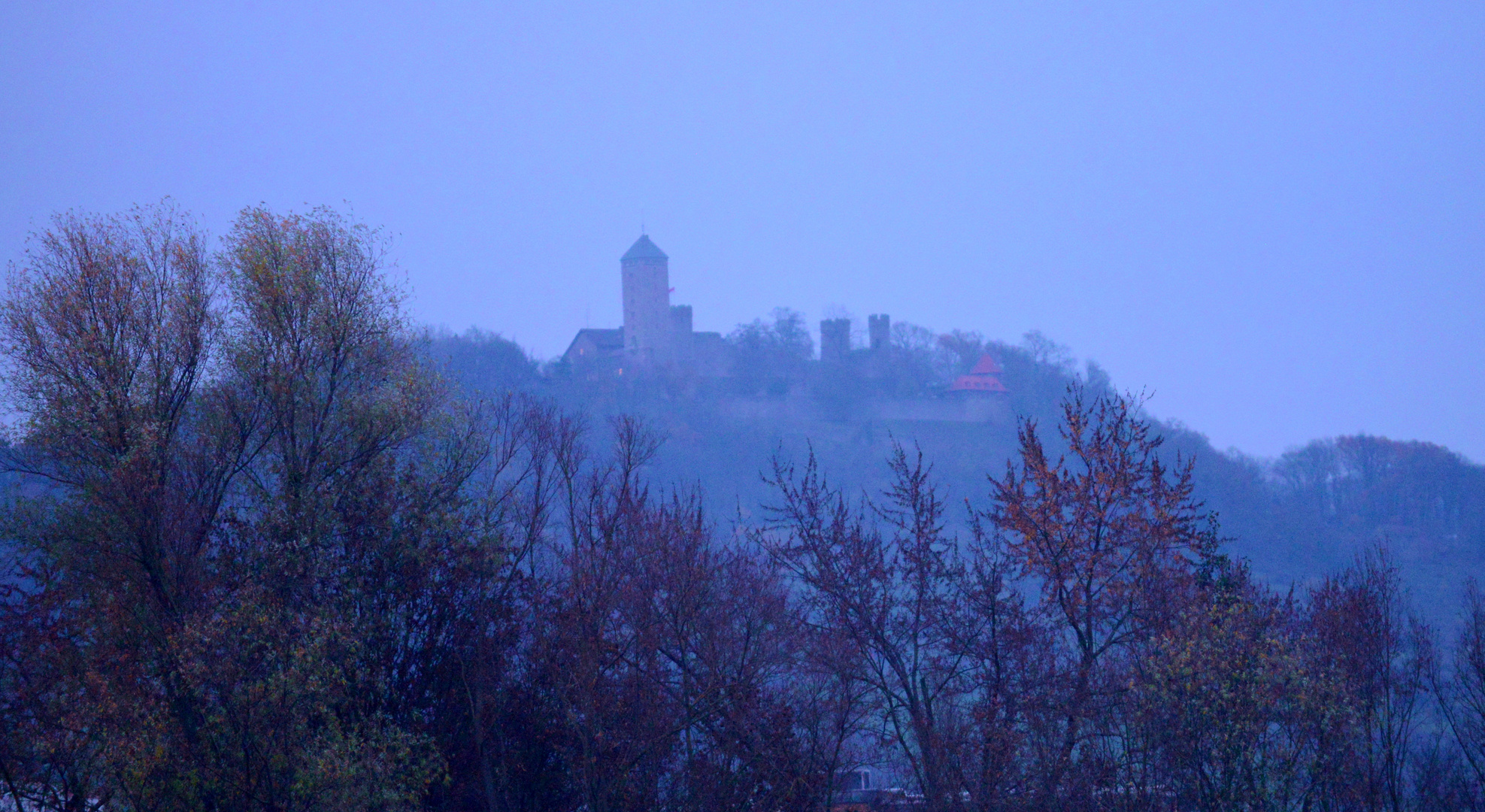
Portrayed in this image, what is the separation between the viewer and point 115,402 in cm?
1294

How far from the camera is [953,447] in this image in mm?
96125

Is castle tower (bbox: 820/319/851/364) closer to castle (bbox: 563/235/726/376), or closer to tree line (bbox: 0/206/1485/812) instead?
castle (bbox: 563/235/726/376)

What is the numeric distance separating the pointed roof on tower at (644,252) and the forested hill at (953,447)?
9987 mm

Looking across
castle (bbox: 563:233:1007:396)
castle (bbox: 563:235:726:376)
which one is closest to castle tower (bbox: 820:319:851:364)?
castle (bbox: 563:233:1007:396)

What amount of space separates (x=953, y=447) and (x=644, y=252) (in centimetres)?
2983

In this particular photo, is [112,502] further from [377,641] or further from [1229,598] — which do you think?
[1229,598]

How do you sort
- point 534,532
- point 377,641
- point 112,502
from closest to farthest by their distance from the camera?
point 112,502 → point 377,641 → point 534,532

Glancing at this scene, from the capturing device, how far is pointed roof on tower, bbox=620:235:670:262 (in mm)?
102000

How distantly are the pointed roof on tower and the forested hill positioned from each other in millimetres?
9987

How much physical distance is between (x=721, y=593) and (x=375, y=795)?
4.99m

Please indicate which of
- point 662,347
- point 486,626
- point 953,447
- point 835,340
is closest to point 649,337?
point 662,347

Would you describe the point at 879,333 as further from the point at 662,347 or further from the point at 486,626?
the point at 486,626

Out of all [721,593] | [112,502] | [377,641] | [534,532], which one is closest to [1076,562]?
[721,593]

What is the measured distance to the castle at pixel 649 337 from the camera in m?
98.6
